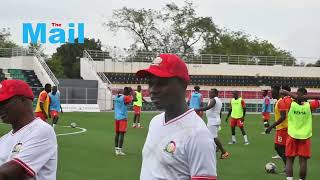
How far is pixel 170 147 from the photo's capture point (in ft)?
10.2

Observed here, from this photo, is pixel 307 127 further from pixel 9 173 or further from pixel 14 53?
pixel 14 53

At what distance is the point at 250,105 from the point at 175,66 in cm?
4556

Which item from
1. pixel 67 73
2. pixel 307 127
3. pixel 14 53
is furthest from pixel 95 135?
pixel 67 73

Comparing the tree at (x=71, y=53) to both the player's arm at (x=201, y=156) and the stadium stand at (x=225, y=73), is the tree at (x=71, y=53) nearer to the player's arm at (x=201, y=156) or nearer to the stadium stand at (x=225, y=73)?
the stadium stand at (x=225, y=73)

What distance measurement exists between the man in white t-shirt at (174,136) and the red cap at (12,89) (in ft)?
2.71

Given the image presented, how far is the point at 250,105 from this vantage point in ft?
158

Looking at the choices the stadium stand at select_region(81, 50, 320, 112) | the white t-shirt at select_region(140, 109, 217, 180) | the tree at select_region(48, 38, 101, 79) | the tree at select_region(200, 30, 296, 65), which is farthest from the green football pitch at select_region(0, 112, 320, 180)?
the tree at select_region(48, 38, 101, 79)

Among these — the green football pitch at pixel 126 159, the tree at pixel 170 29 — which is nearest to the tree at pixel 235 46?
the tree at pixel 170 29

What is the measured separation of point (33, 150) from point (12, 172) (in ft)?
0.67

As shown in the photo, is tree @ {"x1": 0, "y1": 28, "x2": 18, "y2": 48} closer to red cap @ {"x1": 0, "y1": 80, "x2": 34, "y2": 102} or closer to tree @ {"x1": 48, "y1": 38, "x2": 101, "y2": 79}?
tree @ {"x1": 48, "y1": 38, "x2": 101, "y2": 79}

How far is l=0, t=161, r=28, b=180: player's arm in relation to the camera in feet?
10.9

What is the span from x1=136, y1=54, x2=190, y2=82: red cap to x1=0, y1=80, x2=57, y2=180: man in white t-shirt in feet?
2.79

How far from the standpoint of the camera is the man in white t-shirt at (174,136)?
3.00m

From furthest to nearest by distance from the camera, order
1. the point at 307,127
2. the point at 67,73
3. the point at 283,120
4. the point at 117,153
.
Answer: the point at 67,73, the point at 117,153, the point at 283,120, the point at 307,127
